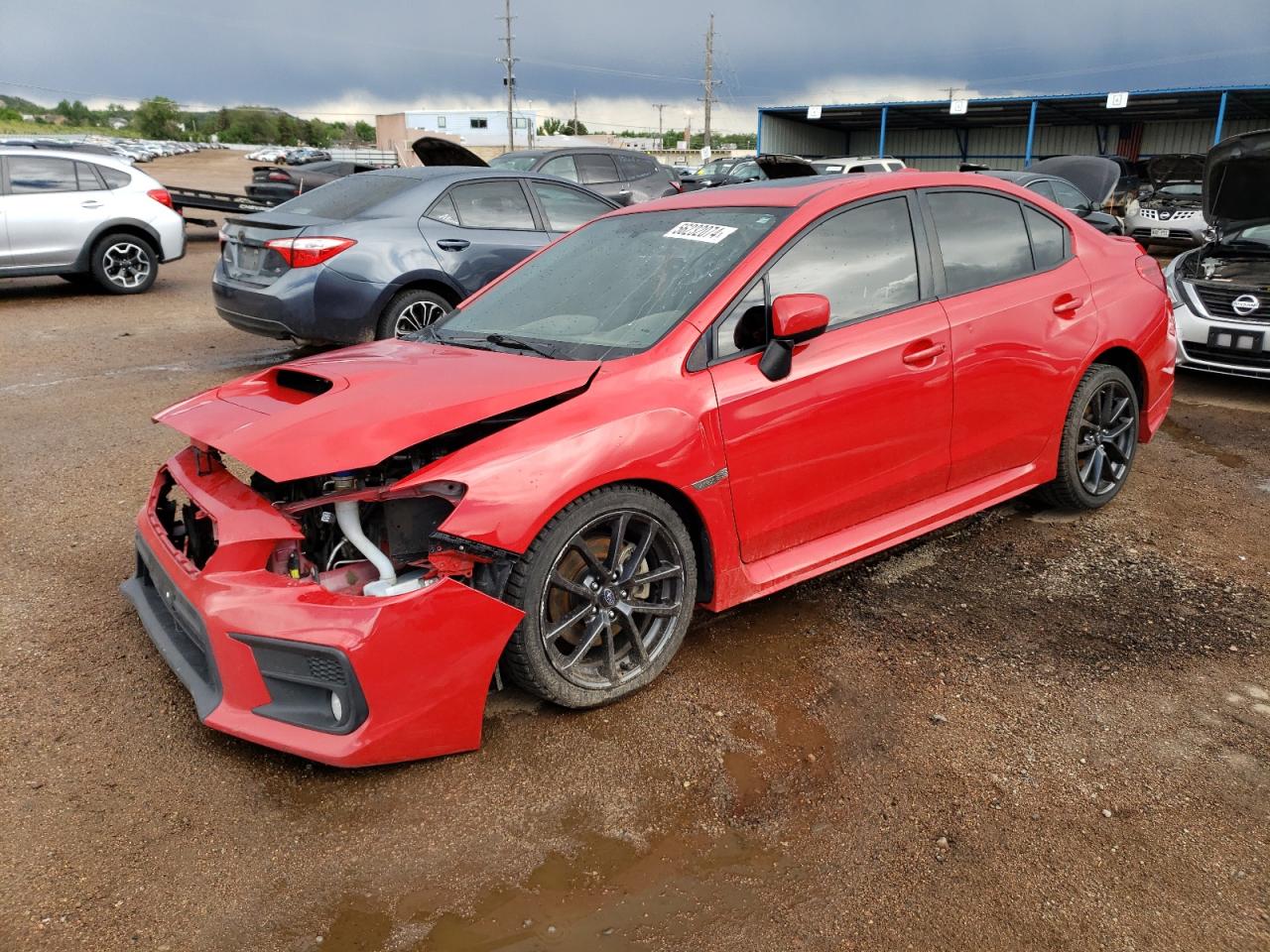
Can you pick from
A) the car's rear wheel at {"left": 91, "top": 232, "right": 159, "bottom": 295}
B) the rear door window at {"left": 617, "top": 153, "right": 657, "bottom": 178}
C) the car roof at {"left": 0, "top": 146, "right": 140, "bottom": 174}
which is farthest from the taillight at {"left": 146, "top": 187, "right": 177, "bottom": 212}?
the rear door window at {"left": 617, "top": 153, "right": 657, "bottom": 178}

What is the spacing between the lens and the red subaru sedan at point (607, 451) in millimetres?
2678

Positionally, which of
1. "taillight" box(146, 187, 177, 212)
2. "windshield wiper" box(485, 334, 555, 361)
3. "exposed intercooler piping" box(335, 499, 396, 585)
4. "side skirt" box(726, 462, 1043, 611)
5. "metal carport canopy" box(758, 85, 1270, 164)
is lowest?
"side skirt" box(726, 462, 1043, 611)

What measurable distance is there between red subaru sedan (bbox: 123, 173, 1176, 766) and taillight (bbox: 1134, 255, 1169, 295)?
480 mm

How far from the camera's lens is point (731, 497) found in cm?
319

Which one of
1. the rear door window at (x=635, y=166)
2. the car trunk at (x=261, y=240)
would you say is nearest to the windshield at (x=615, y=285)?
the car trunk at (x=261, y=240)

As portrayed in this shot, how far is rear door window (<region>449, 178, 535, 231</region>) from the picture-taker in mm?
7320

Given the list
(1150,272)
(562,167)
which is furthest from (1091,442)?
(562,167)

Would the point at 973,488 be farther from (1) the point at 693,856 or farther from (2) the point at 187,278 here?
(2) the point at 187,278

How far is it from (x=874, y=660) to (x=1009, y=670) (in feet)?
1.50

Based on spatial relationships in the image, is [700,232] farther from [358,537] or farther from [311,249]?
[311,249]

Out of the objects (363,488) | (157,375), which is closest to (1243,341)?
(363,488)

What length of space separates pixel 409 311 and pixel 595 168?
521 centimetres

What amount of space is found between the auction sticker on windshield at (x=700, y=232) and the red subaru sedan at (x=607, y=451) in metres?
0.01

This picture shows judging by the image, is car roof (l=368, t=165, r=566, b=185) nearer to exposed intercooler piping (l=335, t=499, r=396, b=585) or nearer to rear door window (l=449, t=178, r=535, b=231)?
rear door window (l=449, t=178, r=535, b=231)
